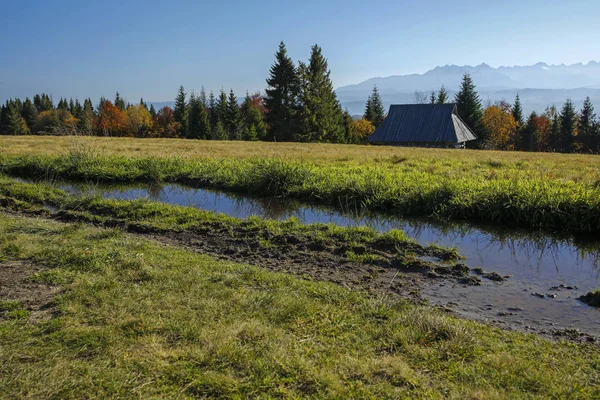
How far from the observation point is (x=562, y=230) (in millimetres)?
8461

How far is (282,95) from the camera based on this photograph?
56812mm

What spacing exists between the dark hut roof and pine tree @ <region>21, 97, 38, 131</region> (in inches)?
2871

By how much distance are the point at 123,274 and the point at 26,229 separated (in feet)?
10.1

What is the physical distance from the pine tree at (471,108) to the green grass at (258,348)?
55380 millimetres

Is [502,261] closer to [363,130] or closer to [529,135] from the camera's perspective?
[529,135]

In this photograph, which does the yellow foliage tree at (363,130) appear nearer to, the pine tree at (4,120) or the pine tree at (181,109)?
the pine tree at (181,109)

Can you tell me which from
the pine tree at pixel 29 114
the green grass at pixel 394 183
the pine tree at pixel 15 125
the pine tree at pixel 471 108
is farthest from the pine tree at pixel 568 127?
the pine tree at pixel 29 114

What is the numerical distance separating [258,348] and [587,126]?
209 ft

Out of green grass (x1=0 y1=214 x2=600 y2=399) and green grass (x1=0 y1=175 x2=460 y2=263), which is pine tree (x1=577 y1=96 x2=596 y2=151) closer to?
green grass (x1=0 y1=175 x2=460 y2=263)

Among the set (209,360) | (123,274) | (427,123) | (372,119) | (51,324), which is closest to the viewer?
(209,360)

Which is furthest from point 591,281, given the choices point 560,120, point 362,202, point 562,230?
point 560,120

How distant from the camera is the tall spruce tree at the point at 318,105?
53438 millimetres

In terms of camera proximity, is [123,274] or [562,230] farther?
[562,230]

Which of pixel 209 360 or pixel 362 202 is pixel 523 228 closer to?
pixel 362 202
